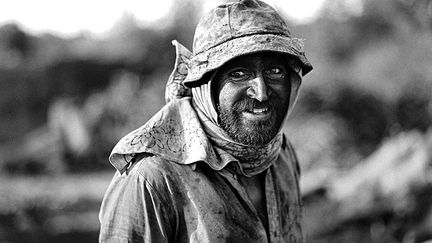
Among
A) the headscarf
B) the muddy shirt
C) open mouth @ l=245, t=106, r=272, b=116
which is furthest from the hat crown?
the muddy shirt

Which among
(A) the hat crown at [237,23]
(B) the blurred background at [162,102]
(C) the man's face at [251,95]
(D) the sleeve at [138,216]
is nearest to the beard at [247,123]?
(C) the man's face at [251,95]

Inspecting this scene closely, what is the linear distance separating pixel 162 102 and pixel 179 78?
10019mm

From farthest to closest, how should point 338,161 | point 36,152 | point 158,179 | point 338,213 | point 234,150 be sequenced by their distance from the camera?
point 36,152 < point 338,161 < point 338,213 < point 234,150 < point 158,179

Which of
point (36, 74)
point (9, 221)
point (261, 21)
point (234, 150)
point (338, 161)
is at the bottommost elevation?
point (9, 221)

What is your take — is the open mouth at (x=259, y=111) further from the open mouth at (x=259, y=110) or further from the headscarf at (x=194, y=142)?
the headscarf at (x=194, y=142)

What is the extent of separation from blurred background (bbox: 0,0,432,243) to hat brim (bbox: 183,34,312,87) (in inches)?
259

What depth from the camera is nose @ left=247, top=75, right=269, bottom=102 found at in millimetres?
2459

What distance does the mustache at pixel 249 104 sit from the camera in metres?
2.51

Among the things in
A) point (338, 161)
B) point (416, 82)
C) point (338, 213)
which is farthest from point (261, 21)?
point (416, 82)

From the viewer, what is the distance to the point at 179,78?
9.24ft

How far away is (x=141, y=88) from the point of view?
42.5 feet

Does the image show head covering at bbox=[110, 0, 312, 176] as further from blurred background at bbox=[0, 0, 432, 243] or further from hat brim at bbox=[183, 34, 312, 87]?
blurred background at bbox=[0, 0, 432, 243]

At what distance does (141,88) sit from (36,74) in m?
2.17

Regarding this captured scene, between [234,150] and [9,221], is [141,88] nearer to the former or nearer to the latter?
[9,221]
